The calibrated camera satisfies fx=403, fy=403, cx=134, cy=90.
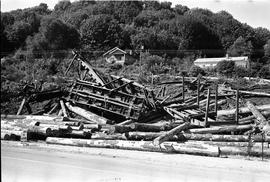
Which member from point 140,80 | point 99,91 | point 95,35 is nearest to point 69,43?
point 95,35

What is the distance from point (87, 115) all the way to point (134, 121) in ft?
6.91

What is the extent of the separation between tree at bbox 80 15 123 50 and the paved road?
37958 millimetres

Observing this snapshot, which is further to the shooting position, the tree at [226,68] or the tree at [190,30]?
the tree at [190,30]

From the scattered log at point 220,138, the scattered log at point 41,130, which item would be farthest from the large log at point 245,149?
the scattered log at point 41,130

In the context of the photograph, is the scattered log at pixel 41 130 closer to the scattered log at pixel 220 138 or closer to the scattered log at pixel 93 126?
the scattered log at pixel 93 126

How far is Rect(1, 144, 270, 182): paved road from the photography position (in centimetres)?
751

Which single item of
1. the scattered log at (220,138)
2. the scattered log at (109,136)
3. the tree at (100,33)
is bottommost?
the scattered log at (109,136)

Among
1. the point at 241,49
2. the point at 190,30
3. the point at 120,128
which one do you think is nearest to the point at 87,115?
the point at 120,128

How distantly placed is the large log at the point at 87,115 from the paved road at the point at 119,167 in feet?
12.2

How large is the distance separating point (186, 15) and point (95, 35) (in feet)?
101

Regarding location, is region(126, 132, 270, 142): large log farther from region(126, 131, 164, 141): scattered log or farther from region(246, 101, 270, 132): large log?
region(246, 101, 270, 132): large log

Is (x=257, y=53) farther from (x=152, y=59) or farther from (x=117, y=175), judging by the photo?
(x=117, y=175)

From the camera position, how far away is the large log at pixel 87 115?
16.6m

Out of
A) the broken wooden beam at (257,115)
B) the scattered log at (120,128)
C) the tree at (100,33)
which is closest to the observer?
the scattered log at (120,128)
